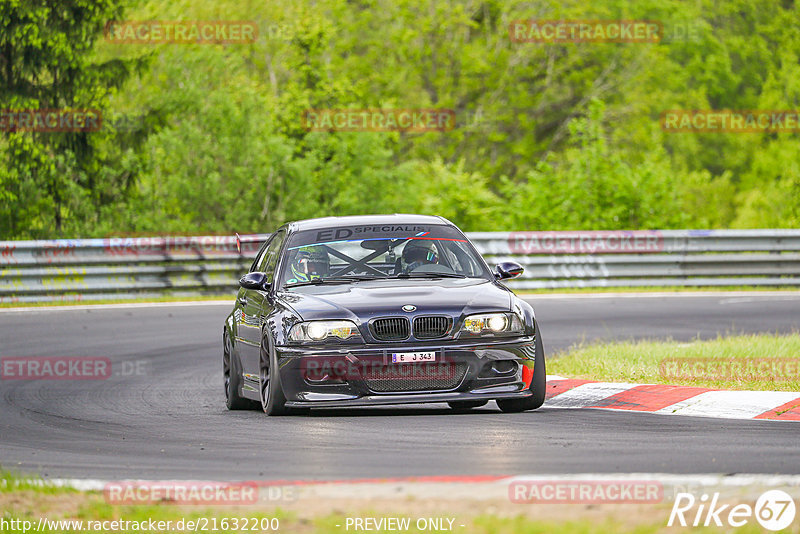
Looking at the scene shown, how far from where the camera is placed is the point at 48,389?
12.6 meters

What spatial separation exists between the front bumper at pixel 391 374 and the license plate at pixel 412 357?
0.03m

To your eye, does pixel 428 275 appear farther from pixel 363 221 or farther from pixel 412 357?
pixel 412 357

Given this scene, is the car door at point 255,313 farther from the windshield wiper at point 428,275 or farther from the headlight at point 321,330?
the windshield wiper at point 428,275

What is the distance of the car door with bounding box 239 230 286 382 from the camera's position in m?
10.6

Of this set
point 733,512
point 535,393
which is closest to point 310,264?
point 535,393

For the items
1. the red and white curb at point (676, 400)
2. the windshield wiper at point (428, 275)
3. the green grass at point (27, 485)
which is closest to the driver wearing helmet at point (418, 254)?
the windshield wiper at point (428, 275)

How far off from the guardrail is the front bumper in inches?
514

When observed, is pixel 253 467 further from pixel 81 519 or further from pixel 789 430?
pixel 789 430

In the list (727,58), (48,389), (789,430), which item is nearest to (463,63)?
(727,58)

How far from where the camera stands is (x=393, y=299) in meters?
9.80

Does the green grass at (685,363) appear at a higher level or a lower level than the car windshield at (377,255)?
lower

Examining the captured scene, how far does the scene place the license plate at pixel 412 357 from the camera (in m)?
9.55

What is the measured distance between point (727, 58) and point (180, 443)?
72.9 m

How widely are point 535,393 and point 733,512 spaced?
4288 millimetres
